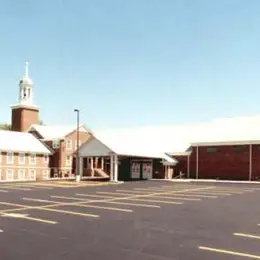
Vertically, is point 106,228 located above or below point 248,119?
below

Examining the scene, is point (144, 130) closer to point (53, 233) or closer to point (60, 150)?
point (60, 150)

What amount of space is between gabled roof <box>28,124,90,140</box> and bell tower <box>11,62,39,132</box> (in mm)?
3331

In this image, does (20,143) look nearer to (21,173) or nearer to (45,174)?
(21,173)

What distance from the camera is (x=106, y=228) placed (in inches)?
519

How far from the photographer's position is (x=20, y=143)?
55.1m

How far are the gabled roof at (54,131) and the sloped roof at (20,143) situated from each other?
2.11 metres

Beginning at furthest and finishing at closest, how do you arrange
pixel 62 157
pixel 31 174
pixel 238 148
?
pixel 62 157
pixel 31 174
pixel 238 148

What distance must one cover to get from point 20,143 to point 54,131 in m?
8.64

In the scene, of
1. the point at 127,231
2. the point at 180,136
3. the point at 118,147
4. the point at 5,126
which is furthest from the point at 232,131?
the point at 5,126

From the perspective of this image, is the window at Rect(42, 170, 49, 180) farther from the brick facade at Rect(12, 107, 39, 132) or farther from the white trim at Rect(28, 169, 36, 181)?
the brick facade at Rect(12, 107, 39, 132)

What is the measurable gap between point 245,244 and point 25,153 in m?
46.1

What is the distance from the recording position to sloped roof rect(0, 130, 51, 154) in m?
52.8

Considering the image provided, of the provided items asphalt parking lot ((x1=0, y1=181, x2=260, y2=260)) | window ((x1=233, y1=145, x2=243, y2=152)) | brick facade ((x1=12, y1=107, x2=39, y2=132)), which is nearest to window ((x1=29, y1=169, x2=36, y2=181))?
brick facade ((x1=12, y1=107, x2=39, y2=132))

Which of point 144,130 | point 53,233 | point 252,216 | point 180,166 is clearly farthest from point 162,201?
point 144,130
